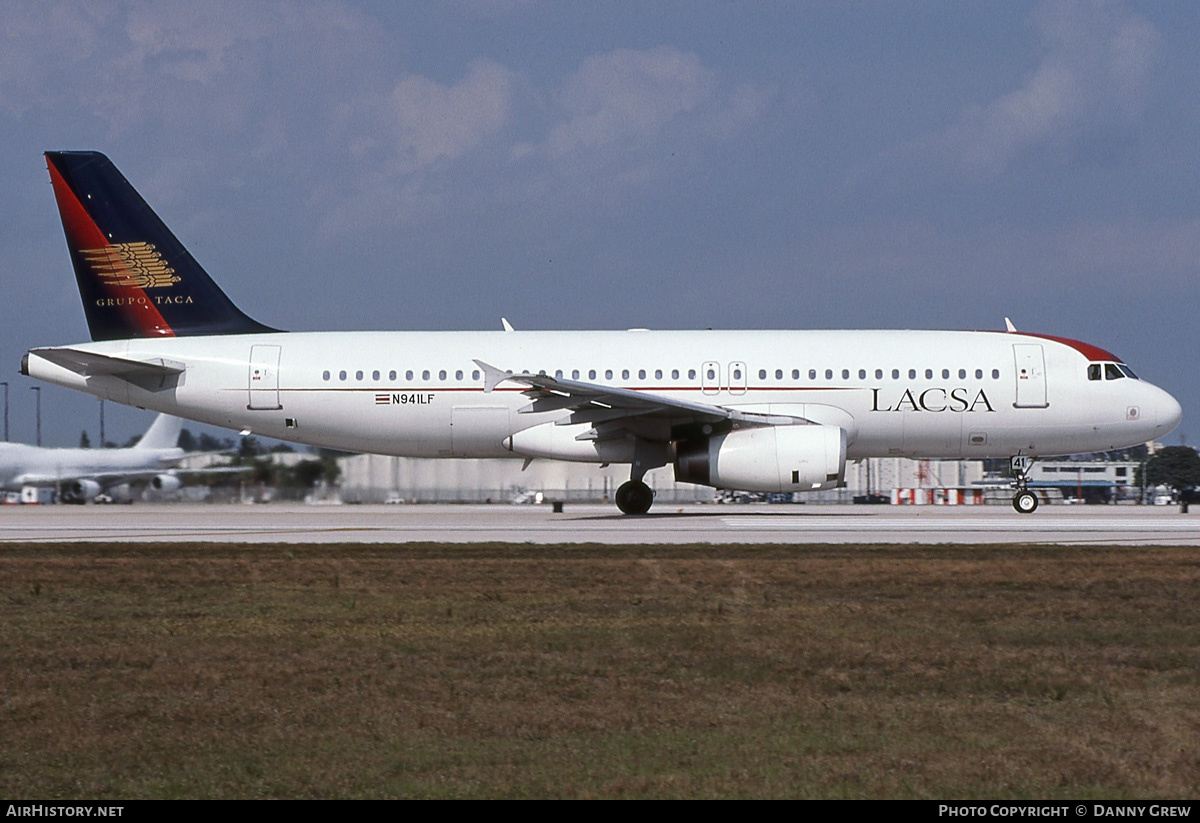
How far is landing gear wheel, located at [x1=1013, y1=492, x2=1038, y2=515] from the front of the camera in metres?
26.1

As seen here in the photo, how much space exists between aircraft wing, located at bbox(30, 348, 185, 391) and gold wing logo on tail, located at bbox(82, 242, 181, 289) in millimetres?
1770

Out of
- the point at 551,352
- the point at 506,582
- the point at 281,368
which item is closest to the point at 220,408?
the point at 281,368

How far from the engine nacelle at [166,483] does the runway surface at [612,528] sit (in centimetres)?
794

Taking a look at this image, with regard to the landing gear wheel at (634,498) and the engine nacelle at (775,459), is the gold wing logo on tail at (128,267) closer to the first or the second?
the landing gear wheel at (634,498)

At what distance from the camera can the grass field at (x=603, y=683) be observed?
227 inches

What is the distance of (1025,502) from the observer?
2628 centimetres

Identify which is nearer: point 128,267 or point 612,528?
point 612,528

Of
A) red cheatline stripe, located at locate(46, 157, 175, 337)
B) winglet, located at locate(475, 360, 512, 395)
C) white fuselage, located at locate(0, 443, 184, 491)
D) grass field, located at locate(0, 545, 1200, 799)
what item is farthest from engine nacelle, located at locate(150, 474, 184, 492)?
grass field, located at locate(0, 545, 1200, 799)

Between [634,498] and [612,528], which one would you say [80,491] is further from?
[612,528]

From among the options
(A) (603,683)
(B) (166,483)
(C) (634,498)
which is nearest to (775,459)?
(C) (634,498)

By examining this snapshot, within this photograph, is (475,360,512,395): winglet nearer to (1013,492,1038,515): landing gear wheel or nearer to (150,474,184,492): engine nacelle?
(1013,492,1038,515): landing gear wheel

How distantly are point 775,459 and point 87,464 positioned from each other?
27859mm

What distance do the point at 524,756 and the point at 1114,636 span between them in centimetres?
546

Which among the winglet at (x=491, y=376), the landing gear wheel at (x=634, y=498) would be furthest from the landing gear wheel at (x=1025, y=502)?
the winglet at (x=491, y=376)
